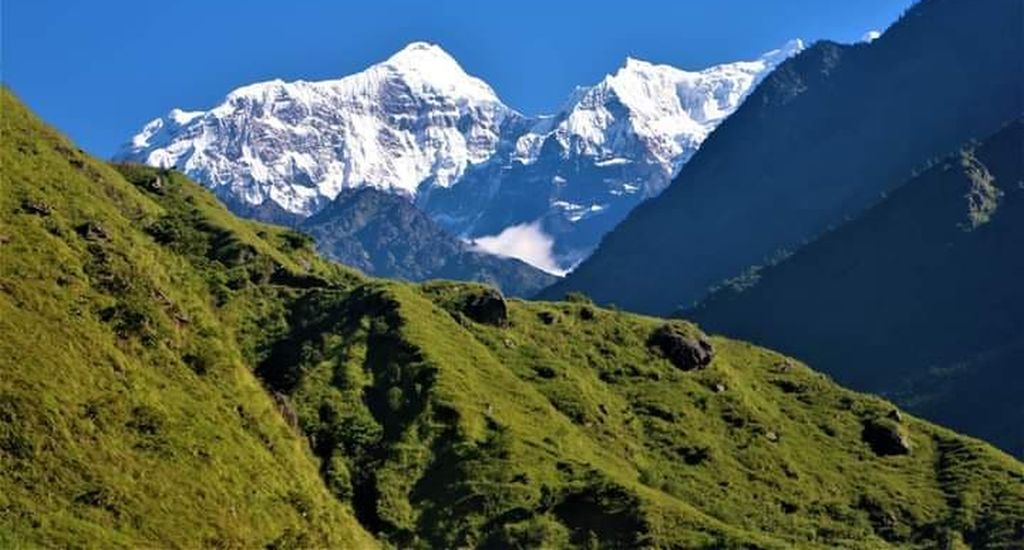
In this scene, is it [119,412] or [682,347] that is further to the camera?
[682,347]

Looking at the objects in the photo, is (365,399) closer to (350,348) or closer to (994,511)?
(350,348)

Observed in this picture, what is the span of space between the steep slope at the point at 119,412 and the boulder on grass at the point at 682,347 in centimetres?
7594

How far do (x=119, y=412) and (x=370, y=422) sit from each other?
4995cm

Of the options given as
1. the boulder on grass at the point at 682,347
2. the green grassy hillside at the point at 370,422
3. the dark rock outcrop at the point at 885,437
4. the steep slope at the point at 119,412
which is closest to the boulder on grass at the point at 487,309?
the green grassy hillside at the point at 370,422

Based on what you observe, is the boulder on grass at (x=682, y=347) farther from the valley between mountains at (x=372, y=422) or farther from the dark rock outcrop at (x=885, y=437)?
the dark rock outcrop at (x=885, y=437)

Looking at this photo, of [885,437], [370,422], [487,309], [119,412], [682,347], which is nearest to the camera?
[119,412]

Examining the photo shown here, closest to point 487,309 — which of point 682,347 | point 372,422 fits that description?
point 682,347

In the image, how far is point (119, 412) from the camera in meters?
100

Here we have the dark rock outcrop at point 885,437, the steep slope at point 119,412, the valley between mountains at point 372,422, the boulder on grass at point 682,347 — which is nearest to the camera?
the steep slope at point 119,412

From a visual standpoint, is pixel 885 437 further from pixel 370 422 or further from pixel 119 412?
pixel 119 412

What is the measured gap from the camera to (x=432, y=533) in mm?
131000

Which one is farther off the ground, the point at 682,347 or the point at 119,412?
the point at 682,347

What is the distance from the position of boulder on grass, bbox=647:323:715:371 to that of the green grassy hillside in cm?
53

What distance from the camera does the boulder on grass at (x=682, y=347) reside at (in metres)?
192
